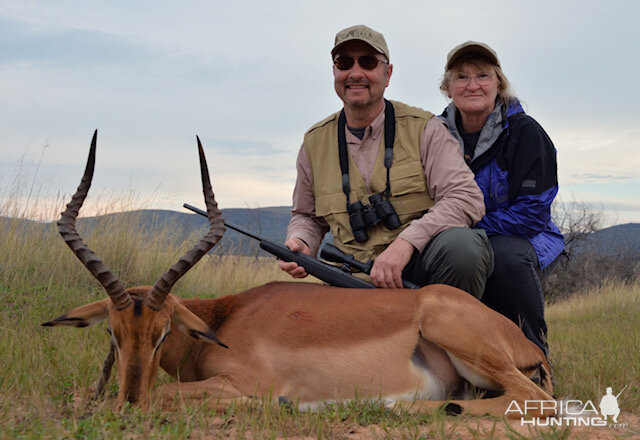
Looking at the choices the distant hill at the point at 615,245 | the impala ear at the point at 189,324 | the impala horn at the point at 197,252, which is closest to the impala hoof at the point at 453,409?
the impala ear at the point at 189,324

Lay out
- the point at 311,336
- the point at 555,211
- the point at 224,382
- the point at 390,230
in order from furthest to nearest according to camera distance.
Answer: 1. the point at 555,211
2. the point at 390,230
3. the point at 311,336
4. the point at 224,382

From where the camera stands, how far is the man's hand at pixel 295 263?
5.06 meters

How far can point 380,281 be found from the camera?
4.69 metres

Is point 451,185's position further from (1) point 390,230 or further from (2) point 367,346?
(2) point 367,346

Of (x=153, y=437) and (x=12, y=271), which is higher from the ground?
(x=12, y=271)

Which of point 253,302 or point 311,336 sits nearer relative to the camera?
point 311,336

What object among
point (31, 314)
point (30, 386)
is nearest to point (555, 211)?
point (31, 314)

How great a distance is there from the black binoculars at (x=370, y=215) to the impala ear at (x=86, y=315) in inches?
88.8

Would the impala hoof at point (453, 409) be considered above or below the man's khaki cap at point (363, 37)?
below

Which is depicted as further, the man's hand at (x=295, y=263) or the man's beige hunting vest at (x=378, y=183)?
the man's beige hunting vest at (x=378, y=183)

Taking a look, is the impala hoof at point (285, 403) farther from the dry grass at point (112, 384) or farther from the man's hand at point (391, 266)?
the man's hand at point (391, 266)

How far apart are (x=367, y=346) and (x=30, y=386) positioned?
2.34m

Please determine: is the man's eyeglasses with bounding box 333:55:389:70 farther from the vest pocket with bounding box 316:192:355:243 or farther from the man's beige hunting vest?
the vest pocket with bounding box 316:192:355:243

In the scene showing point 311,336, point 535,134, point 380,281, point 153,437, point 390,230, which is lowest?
point 153,437
